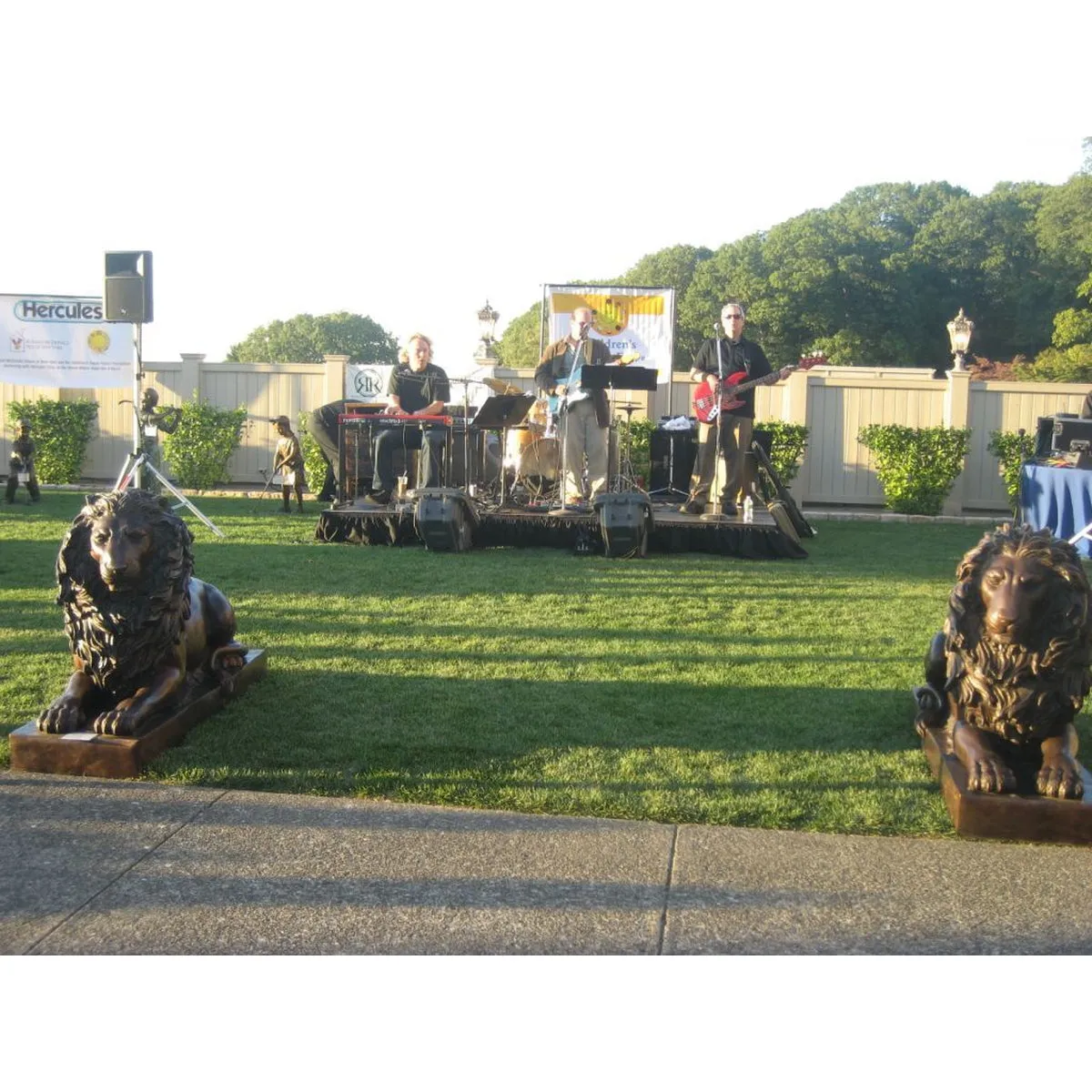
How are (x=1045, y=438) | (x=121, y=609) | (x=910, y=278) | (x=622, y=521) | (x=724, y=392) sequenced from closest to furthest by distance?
(x=121, y=609), (x=622, y=521), (x=724, y=392), (x=1045, y=438), (x=910, y=278)

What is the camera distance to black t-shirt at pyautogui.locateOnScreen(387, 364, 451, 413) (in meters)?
11.5

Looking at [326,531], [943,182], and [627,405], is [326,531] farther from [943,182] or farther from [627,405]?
[943,182]

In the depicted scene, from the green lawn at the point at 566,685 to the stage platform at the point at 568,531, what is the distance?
0.71 metres

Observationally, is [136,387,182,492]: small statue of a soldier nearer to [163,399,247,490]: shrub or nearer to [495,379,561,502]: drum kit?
[495,379,561,502]: drum kit

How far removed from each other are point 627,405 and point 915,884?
9.28 meters

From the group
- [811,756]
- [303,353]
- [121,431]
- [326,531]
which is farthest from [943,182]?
[811,756]

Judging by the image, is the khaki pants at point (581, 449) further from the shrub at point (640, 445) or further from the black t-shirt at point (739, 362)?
the shrub at point (640, 445)

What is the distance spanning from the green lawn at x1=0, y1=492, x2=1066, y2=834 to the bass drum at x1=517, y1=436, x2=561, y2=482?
2801 mm

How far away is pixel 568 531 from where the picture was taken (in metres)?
10.5

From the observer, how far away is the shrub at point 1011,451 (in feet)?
50.8

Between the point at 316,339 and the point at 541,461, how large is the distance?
68.5 meters

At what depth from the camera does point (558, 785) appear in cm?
406

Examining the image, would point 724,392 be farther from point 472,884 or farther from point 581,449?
point 472,884

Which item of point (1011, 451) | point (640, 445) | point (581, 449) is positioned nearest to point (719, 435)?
point (581, 449)
